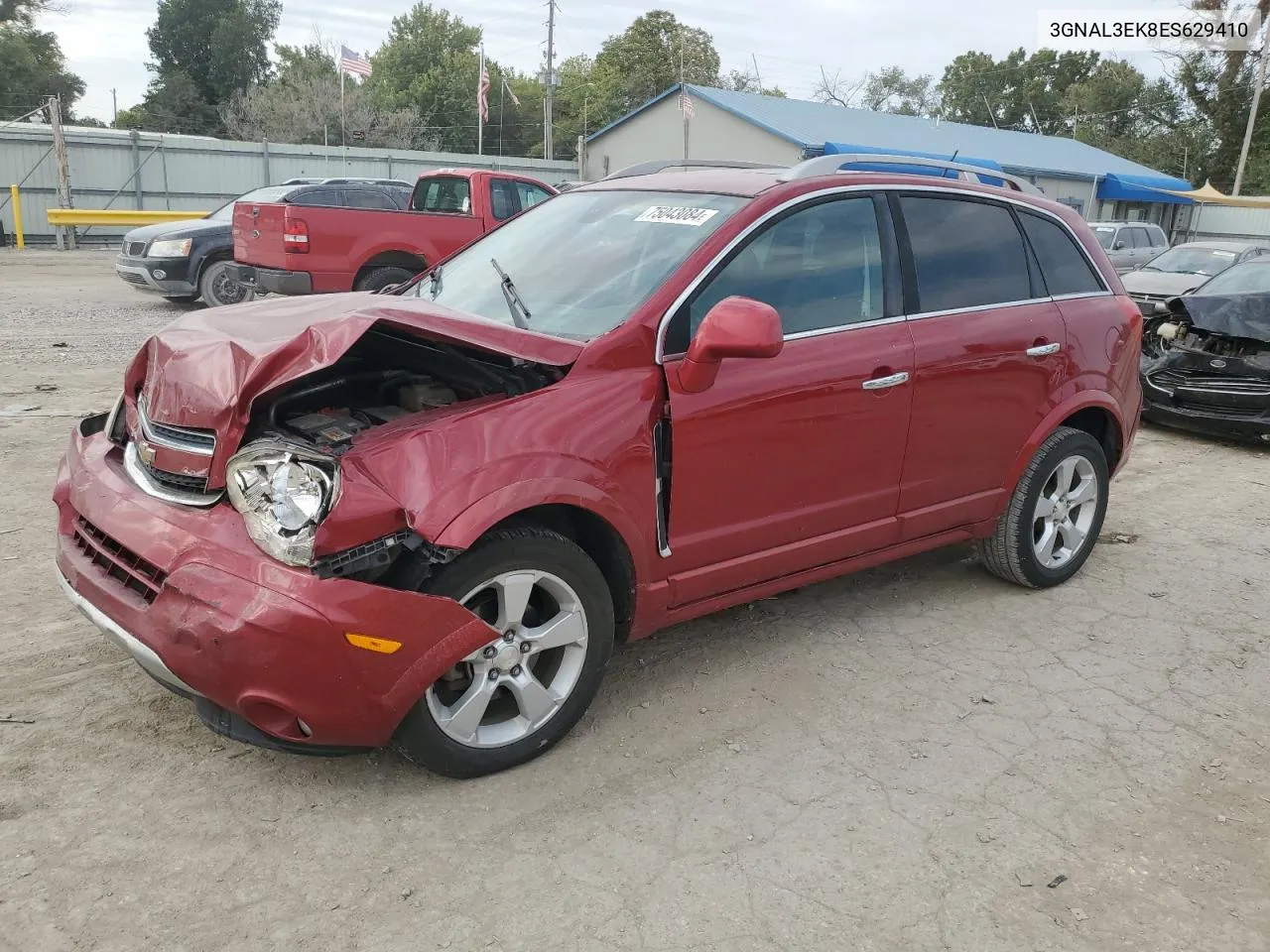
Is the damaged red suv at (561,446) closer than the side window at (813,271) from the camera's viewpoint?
Yes

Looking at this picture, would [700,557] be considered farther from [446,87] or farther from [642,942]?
[446,87]

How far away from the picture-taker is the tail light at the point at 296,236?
1036 centimetres

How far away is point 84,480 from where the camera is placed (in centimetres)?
320

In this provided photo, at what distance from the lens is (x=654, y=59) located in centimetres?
6406

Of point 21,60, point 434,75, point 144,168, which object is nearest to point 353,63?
point 144,168

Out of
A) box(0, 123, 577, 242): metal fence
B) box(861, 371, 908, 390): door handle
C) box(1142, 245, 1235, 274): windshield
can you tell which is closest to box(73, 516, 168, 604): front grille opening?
box(861, 371, 908, 390): door handle

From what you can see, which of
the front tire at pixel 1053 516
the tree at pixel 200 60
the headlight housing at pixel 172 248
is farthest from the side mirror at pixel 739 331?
the tree at pixel 200 60

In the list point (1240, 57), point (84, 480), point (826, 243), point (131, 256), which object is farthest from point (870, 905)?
point (1240, 57)

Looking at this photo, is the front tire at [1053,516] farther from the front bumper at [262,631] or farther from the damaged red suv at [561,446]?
the front bumper at [262,631]

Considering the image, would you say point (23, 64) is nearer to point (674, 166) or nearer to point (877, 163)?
point (674, 166)

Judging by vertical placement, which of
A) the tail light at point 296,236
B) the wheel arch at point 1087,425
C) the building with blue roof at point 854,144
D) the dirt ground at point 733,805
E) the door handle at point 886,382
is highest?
the building with blue roof at point 854,144

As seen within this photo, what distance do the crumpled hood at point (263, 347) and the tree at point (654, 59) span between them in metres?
63.0

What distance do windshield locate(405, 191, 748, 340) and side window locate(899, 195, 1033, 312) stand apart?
35.9 inches

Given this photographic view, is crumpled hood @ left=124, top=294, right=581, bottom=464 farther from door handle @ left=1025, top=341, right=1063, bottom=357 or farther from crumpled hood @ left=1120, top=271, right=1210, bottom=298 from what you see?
crumpled hood @ left=1120, top=271, right=1210, bottom=298
